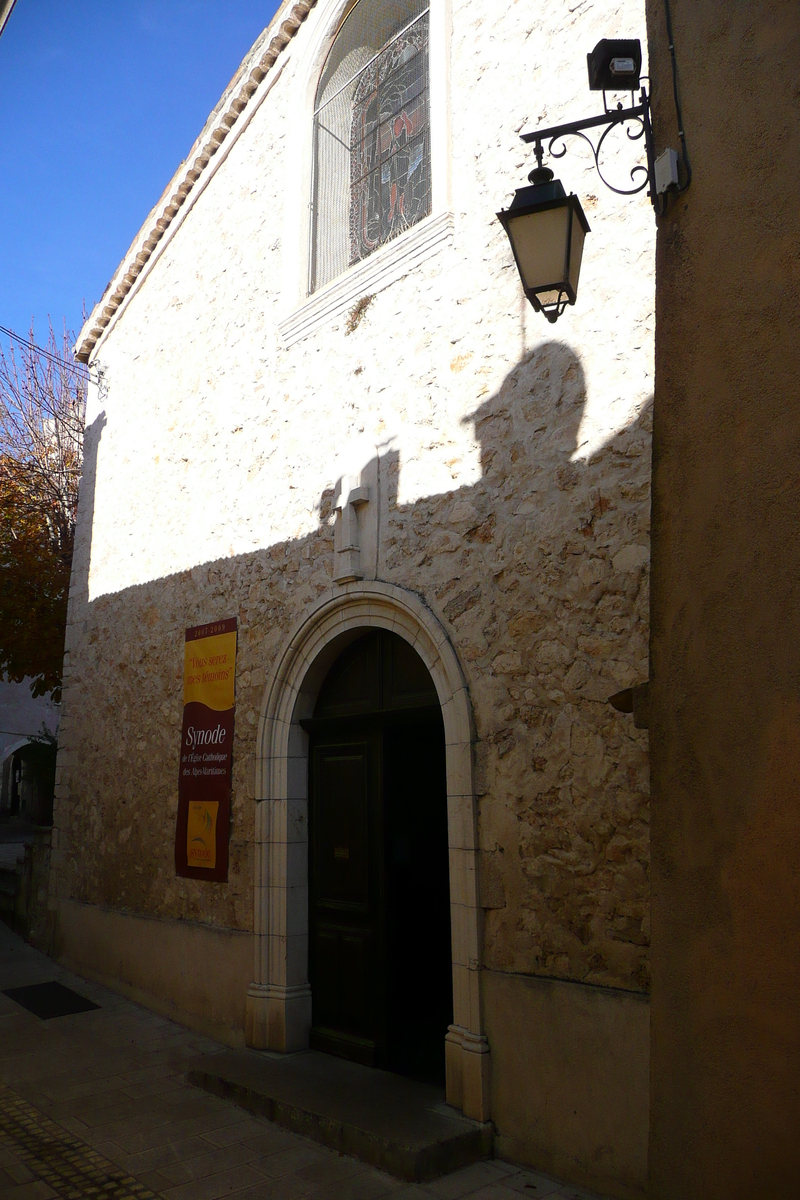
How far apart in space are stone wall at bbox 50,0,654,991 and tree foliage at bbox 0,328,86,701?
2.24 m

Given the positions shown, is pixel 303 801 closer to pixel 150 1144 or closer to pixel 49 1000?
pixel 150 1144

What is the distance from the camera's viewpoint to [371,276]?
5.80 m

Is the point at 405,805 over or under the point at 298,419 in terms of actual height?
under

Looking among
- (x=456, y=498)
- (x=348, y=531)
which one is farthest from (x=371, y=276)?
(x=456, y=498)

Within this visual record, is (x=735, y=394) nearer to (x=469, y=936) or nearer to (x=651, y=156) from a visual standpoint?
(x=651, y=156)

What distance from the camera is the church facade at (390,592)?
13.4 ft

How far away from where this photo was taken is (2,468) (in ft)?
38.9

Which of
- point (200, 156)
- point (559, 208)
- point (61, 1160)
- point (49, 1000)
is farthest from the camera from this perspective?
point (200, 156)

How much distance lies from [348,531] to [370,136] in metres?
3.23

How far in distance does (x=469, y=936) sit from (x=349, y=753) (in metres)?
1.66

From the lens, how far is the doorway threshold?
3957 mm

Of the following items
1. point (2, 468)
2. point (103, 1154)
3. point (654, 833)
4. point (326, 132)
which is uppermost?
point (326, 132)

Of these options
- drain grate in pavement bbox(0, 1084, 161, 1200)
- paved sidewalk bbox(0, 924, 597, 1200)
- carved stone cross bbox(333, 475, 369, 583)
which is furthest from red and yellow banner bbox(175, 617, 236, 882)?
drain grate in pavement bbox(0, 1084, 161, 1200)

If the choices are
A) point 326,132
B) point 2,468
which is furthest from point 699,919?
point 2,468
